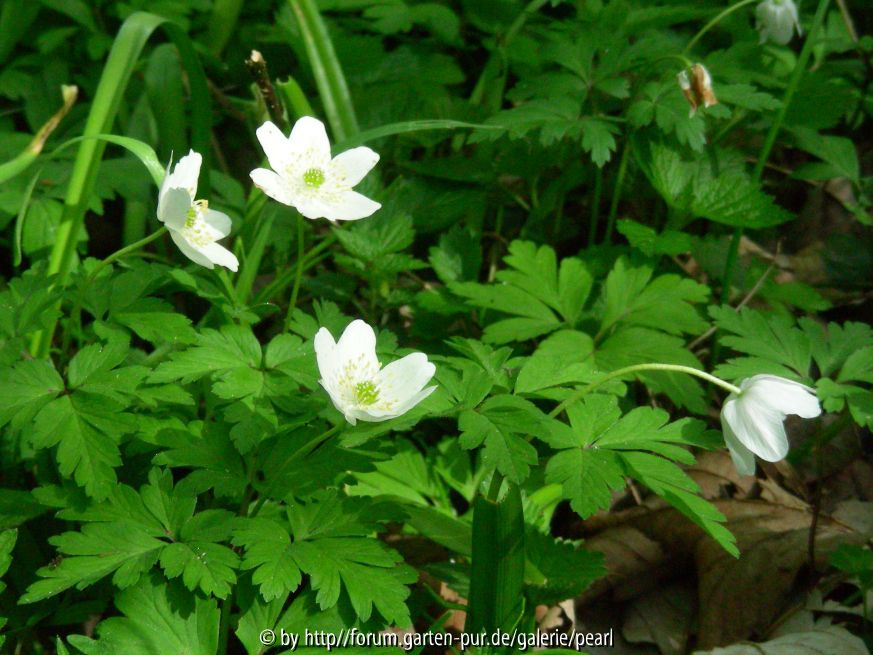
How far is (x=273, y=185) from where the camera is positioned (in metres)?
1.69

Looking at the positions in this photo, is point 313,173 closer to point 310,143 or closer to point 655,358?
point 310,143

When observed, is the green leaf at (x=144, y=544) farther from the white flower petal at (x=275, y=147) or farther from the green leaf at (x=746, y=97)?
the green leaf at (x=746, y=97)

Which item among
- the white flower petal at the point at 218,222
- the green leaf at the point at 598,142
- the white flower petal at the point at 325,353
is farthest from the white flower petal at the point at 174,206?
the green leaf at the point at 598,142

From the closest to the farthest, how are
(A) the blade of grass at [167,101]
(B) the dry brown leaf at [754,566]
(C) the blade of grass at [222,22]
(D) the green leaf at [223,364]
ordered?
(D) the green leaf at [223,364], (B) the dry brown leaf at [754,566], (A) the blade of grass at [167,101], (C) the blade of grass at [222,22]

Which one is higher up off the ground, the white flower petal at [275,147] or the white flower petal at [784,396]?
the white flower petal at [275,147]

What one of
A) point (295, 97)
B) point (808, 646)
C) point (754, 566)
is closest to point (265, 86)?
point (295, 97)

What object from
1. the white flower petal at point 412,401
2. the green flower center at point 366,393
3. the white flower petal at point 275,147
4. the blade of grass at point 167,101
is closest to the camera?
the white flower petal at point 412,401

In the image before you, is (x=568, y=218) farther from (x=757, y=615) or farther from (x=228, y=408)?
(x=228, y=408)

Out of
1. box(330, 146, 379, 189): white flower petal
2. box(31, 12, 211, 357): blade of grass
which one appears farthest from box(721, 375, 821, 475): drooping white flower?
box(31, 12, 211, 357): blade of grass

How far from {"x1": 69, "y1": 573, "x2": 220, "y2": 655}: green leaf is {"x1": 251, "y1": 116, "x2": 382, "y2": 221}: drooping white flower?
74 cm

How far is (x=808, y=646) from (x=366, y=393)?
1.10m

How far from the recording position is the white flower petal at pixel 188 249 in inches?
64.3

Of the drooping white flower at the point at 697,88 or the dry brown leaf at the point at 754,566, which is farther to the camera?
the drooping white flower at the point at 697,88

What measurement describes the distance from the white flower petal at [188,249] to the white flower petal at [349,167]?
31 cm
